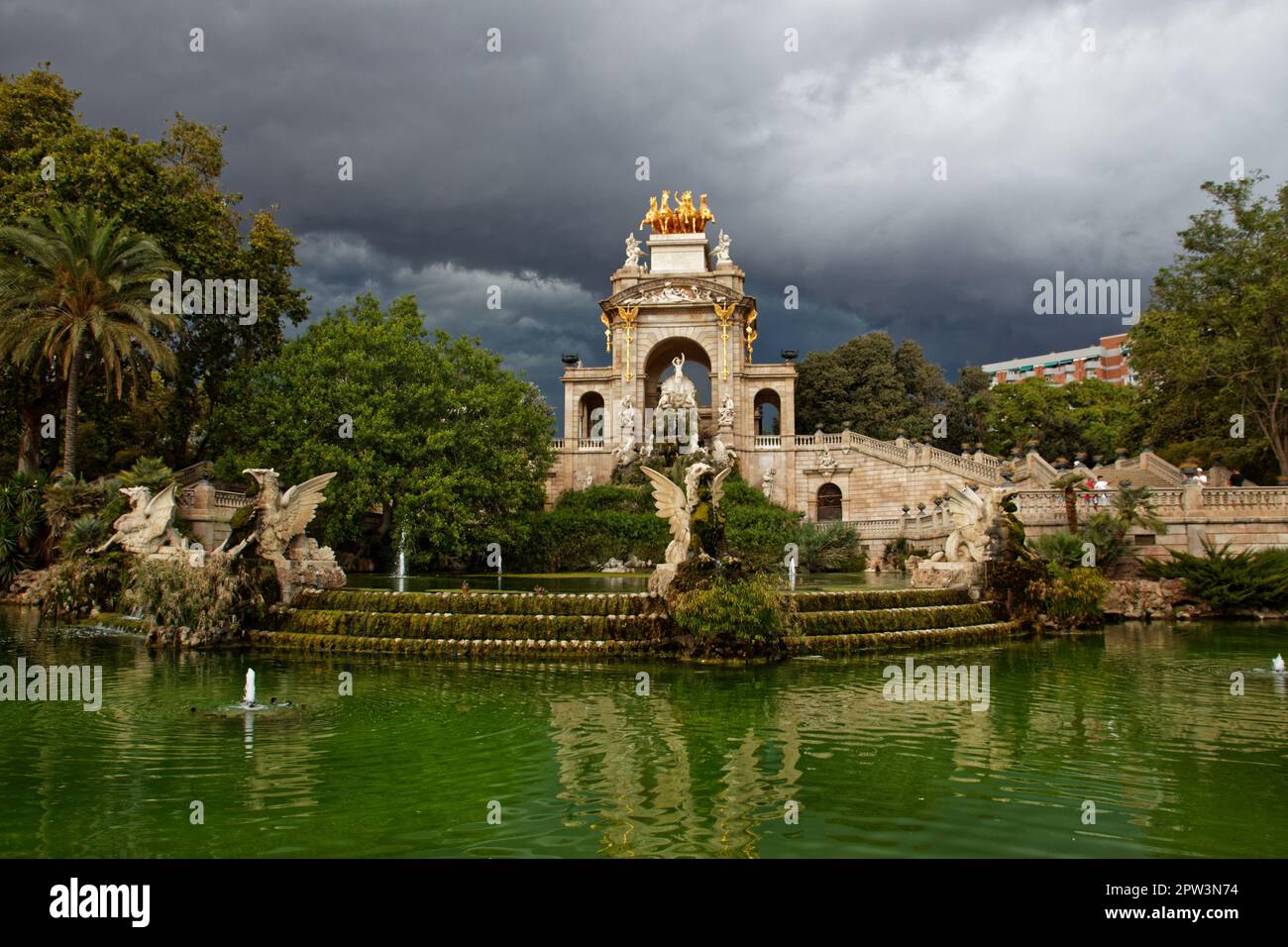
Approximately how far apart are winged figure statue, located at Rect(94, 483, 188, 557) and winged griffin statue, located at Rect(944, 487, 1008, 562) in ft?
57.3

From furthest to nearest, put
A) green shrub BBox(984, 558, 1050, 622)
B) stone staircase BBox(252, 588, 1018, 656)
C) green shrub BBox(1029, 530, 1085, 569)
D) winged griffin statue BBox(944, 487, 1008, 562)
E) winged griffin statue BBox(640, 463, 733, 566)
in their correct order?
green shrub BBox(1029, 530, 1085, 569), winged griffin statue BBox(944, 487, 1008, 562), green shrub BBox(984, 558, 1050, 622), winged griffin statue BBox(640, 463, 733, 566), stone staircase BBox(252, 588, 1018, 656)

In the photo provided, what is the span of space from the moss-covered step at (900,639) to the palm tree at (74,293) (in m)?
21.1

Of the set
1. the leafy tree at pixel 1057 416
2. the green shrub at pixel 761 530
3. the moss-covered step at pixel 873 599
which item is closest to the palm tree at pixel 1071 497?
the moss-covered step at pixel 873 599

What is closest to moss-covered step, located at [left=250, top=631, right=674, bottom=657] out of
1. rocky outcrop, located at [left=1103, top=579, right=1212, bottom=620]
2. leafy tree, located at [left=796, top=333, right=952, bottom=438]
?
rocky outcrop, located at [left=1103, top=579, right=1212, bottom=620]

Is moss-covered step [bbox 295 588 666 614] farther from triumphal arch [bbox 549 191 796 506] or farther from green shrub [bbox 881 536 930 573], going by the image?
triumphal arch [bbox 549 191 796 506]

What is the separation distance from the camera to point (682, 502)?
15164 millimetres

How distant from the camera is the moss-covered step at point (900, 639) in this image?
14.8 metres

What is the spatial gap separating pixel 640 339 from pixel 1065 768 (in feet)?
150

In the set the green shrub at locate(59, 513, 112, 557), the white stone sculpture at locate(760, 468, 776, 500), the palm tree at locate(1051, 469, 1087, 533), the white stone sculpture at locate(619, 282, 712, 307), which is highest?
the white stone sculpture at locate(619, 282, 712, 307)

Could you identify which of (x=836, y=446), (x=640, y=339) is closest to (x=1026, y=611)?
(x=836, y=446)

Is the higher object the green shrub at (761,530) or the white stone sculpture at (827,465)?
the white stone sculpture at (827,465)

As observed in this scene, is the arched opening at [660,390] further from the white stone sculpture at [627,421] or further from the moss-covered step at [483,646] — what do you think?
the moss-covered step at [483,646]

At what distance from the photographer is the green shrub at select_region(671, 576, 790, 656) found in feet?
45.2

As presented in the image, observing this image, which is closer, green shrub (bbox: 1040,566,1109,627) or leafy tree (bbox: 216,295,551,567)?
green shrub (bbox: 1040,566,1109,627)
